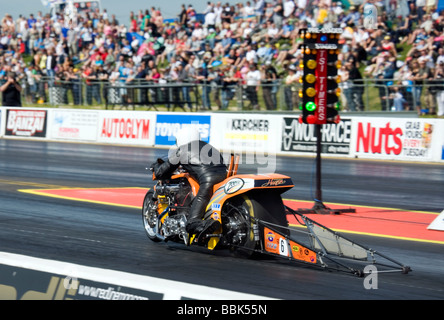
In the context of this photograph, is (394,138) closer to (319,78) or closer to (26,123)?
(319,78)

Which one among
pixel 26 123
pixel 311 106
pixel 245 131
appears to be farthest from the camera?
pixel 26 123

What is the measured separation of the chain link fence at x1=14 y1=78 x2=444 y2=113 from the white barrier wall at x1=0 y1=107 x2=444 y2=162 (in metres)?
1.17

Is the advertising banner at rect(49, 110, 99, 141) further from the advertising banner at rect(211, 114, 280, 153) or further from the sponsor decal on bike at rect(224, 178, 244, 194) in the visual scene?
the sponsor decal on bike at rect(224, 178, 244, 194)

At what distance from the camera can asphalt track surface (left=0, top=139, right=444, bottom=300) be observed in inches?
279

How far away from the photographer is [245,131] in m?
23.5

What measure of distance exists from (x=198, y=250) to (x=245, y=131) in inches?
585

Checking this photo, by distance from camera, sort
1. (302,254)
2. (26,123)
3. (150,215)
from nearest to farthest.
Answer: (302,254), (150,215), (26,123)

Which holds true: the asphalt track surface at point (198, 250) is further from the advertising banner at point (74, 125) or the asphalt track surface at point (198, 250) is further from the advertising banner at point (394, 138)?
the advertising banner at point (74, 125)

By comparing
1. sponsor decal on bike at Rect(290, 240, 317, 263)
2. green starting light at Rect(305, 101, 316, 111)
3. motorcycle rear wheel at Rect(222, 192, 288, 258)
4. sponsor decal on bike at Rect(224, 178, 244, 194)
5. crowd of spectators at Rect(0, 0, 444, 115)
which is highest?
crowd of spectators at Rect(0, 0, 444, 115)

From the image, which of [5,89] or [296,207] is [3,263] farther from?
[5,89]

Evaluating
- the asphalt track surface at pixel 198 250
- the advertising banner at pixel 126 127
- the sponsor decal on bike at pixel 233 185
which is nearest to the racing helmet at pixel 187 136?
the sponsor decal on bike at pixel 233 185

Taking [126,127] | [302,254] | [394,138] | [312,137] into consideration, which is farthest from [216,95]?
[302,254]

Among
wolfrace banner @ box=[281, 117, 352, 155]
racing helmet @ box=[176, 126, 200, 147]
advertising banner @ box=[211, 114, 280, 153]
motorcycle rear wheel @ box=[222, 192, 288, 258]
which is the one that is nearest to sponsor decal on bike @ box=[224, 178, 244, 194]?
motorcycle rear wheel @ box=[222, 192, 288, 258]

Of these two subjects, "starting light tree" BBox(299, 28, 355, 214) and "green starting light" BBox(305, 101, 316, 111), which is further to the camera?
"green starting light" BBox(305, 101, 316, 111)
